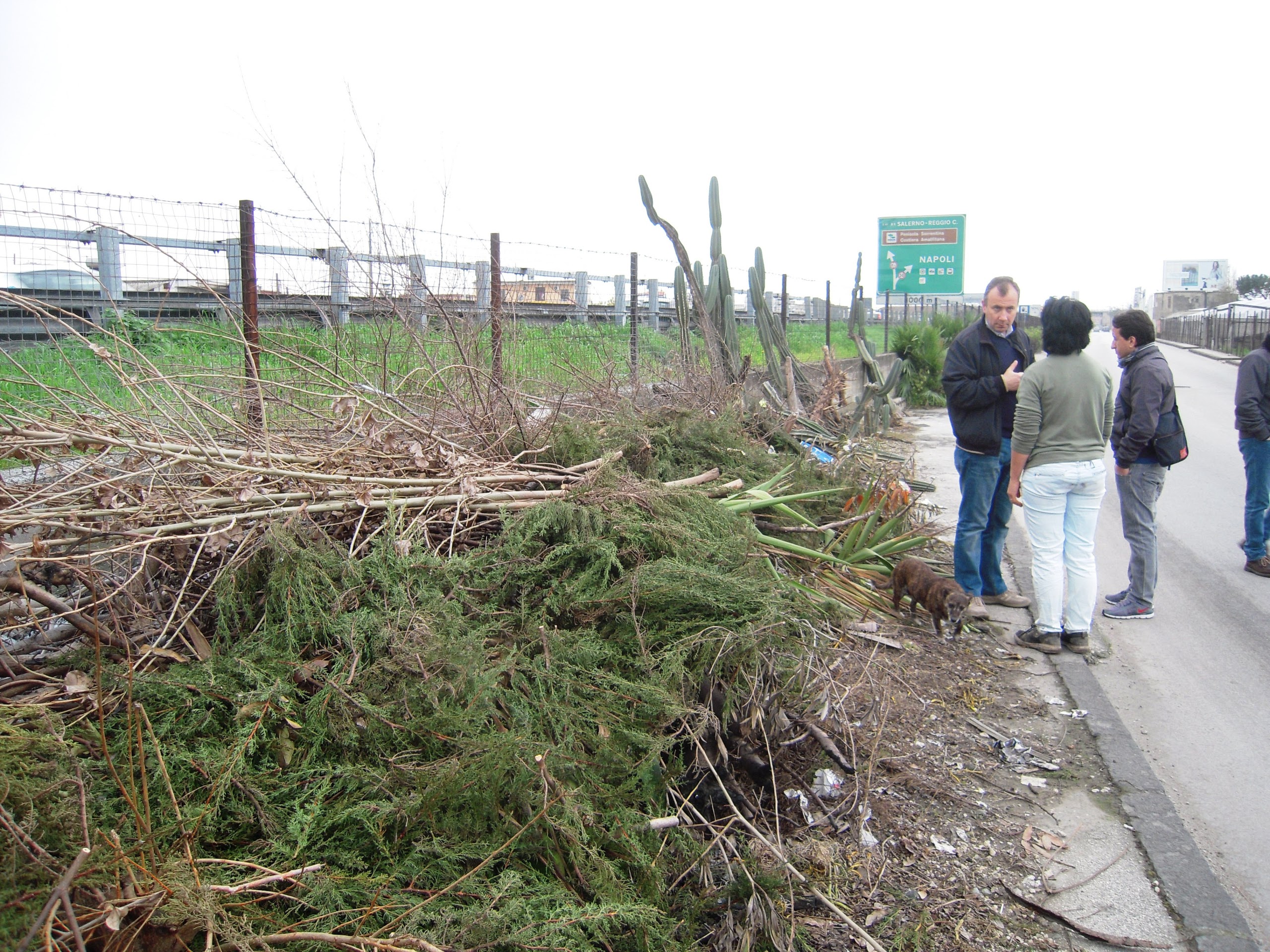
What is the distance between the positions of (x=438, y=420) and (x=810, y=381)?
8.56 m

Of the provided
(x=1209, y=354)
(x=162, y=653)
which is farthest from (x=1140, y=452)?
(x=1209, y=354)

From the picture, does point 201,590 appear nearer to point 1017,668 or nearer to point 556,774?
point 556,774

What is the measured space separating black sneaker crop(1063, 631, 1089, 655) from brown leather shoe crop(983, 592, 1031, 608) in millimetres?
751

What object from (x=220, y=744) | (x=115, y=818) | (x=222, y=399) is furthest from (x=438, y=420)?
(x=115, y=818)

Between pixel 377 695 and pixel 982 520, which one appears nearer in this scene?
pixel 377 695

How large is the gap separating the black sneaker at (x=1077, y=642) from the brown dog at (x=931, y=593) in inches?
22.3

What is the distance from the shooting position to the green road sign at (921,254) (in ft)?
73.2

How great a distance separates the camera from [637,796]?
251 centimetres

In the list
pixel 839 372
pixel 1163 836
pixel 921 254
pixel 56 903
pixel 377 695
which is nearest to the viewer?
pixel 56 903

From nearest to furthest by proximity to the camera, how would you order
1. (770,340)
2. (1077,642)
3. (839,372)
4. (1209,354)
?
(1077,642) → (839,372) → (770,340) → (1209,354)

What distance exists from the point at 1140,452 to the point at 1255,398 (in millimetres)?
1724

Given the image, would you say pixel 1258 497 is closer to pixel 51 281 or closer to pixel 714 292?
pixel 714 292

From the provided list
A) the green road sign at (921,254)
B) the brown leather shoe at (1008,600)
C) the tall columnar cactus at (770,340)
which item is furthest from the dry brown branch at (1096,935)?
the green road sign at (921,254)

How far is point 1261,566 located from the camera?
6191 millimetres
